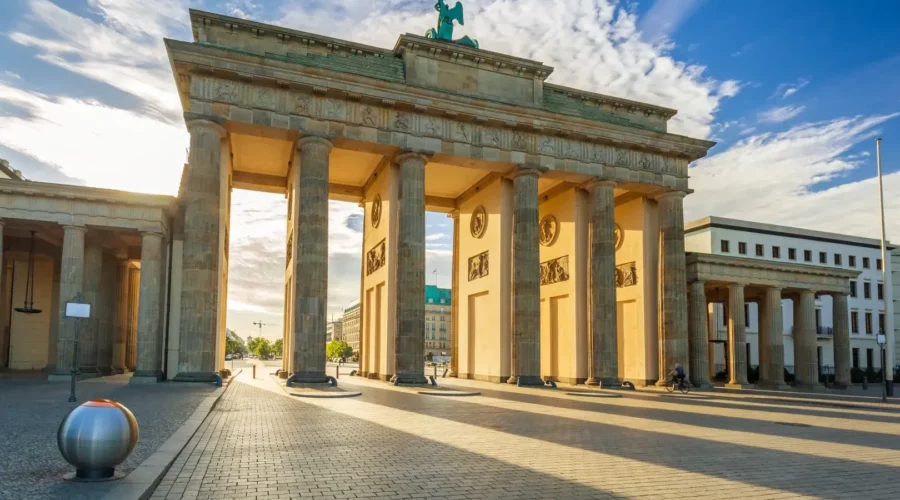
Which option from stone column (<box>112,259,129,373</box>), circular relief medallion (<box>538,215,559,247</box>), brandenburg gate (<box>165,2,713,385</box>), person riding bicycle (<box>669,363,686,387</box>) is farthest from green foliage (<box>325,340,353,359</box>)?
person riding bicycle (<box>669,363,686,387</box>)

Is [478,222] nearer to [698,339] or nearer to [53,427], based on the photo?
[698,339]

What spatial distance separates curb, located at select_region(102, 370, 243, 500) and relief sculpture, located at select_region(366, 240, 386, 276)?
22.6 m

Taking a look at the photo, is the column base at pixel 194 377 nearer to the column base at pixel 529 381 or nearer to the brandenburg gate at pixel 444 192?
the brandenburg gate at pixel 444 192

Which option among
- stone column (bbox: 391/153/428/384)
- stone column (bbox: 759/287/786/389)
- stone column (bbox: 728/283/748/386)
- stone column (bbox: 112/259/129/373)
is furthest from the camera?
stone column (bbox: 759/287/786/389)

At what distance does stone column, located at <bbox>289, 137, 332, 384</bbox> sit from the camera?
28172 mm

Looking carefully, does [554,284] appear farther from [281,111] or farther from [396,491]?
[396,491]

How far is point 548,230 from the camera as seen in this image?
40781 millimetres

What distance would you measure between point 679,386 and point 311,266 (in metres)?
18.7

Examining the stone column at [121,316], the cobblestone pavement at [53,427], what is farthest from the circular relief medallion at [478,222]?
the stone column at [121,316]

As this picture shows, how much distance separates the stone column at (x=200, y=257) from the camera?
26.8 m

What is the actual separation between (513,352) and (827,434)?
1928cm

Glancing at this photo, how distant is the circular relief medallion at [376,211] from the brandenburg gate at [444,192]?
0.54 m

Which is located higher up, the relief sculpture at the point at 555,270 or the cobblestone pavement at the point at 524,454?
the relief sculpture at the point at 555,270

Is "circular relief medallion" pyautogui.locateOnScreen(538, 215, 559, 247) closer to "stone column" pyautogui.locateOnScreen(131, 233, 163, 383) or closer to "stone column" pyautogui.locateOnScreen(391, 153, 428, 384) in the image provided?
"stone column" pyautogui.locateOnScreen(391, 153, 428, 384)
